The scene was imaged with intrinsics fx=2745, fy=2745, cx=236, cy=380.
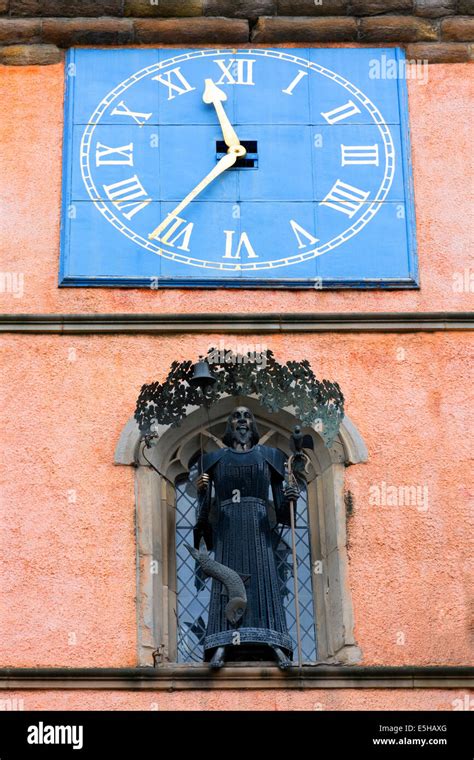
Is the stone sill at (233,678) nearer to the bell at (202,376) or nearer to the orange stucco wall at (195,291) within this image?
the bell at (202,376)

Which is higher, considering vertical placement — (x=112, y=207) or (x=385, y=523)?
(x=112, y=207)

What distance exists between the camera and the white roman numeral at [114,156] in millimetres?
15617

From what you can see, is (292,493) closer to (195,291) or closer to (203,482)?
(203,482)

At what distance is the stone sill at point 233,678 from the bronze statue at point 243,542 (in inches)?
3.4

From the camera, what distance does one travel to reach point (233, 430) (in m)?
14.5

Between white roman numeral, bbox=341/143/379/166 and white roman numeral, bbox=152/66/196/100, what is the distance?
0.99 meters

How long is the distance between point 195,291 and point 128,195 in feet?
2.43

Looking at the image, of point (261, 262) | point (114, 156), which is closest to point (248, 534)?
point (261, 262)

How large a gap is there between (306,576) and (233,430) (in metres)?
0.90

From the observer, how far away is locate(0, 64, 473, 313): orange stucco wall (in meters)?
15.1

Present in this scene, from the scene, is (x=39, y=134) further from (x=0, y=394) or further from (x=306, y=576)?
(x=306, y=576)

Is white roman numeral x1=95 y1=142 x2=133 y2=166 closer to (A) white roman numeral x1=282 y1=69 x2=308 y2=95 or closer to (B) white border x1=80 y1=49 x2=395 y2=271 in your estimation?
(B) white border x1=80 y1=49 x2=395 y2=271

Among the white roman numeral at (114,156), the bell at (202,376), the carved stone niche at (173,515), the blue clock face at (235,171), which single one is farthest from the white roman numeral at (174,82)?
the bell at (202,376)
